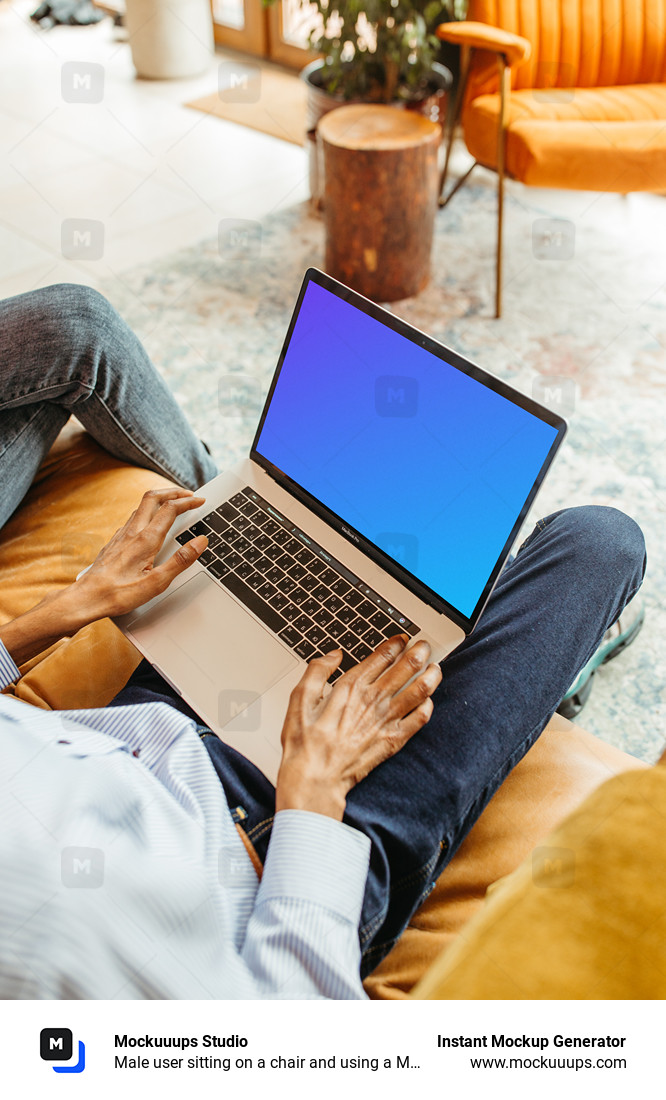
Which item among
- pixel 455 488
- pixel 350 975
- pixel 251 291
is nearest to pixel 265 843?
pixel 350 975

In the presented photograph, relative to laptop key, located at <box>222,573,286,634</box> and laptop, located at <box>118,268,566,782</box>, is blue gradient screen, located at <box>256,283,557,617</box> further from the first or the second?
laptop key, located at <box>222,573,286,634</box>

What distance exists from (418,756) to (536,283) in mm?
1998

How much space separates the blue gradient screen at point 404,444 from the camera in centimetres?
89

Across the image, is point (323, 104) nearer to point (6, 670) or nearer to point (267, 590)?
point (267, 590)

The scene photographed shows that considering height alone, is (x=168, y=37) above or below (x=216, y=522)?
above

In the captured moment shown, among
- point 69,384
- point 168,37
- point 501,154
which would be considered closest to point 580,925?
point 69,384

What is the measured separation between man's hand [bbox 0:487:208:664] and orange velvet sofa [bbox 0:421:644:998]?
5cm

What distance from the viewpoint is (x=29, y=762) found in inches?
31.5

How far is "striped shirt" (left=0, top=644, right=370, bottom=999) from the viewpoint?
0.69 metres

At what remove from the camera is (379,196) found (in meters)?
2.24

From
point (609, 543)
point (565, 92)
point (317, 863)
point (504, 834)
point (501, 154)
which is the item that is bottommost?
point (504, 834)

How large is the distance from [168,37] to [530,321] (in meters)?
2.62
